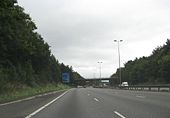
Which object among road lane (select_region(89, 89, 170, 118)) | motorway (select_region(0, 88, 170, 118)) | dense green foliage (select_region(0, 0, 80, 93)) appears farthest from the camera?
dense green foliage (select_region(0, 0, 80, 93))

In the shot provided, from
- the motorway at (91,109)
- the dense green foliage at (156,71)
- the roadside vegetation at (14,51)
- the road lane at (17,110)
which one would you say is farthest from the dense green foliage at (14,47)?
the dense green foliage at (156,71)

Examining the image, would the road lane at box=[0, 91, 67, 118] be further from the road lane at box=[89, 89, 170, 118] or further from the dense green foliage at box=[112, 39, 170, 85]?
the dense green foliage at box=[112, 39, 170, 85]

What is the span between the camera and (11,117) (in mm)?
16656

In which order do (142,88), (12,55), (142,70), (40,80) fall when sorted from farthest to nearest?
(142,70), (40,80), (142,88), (12,55)

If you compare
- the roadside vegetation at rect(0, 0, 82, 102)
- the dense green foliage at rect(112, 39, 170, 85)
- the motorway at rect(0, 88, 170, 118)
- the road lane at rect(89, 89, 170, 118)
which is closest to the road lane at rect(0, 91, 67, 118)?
the motorway at rect(0, 88, 170, 118)

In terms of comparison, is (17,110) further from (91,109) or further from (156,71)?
(156,71)

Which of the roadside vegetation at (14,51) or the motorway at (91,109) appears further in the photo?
the roadside vegetation at (14,51)

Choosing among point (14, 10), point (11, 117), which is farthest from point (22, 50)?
point (11, 117)

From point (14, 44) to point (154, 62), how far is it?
75054 mm

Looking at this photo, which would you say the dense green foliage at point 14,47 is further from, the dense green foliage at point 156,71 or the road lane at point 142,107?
the dense green foliage at point 156,71

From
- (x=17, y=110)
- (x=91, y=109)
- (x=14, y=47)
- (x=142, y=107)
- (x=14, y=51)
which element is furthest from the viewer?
(x=14, y=51)

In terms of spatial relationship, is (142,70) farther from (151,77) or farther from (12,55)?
(12,55)

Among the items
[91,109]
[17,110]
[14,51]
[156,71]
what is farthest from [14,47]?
[156,71]

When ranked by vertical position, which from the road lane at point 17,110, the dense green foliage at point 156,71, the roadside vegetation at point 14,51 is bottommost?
the road lane at point 17,110
